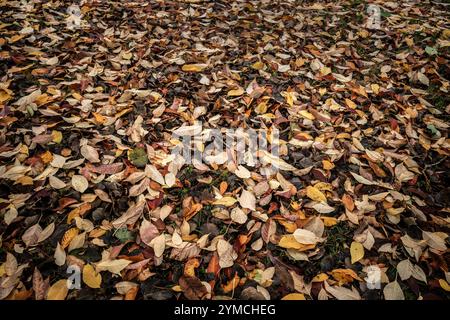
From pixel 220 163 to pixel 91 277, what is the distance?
3.56ft

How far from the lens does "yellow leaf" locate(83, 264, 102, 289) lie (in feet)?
5.20

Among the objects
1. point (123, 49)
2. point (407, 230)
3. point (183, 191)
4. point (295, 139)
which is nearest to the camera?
point (407, 230)

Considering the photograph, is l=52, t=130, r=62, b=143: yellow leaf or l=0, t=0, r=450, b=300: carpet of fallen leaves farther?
l=52, t=130, r=62, b=143: yellow leaf

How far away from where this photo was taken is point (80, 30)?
3322 mm

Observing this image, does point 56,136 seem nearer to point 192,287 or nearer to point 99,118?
point 99,118

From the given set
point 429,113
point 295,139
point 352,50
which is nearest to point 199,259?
point 295,139

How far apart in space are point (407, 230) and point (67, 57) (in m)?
3.28

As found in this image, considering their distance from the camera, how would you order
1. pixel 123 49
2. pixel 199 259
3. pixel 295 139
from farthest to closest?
pixel 123 49 → pixel 295 139 → pixel 199 259

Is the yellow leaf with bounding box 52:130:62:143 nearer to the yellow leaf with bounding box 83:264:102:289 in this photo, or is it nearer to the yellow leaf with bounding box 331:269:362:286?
the yellow leaf with bounding box 83:264:102:289

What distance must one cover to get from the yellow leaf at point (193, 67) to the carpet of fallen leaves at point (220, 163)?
0.07ft

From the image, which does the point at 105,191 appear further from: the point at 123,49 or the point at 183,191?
the point at 123,49

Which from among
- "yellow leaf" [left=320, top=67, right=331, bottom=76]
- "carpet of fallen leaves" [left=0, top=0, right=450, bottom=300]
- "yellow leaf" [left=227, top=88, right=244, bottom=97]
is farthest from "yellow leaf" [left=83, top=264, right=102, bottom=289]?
"yellow leaf" [left=320, top=67, right=331, bottom=76]

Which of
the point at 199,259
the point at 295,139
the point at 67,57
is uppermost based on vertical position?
the point at 67,57

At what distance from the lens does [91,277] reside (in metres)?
1.60
